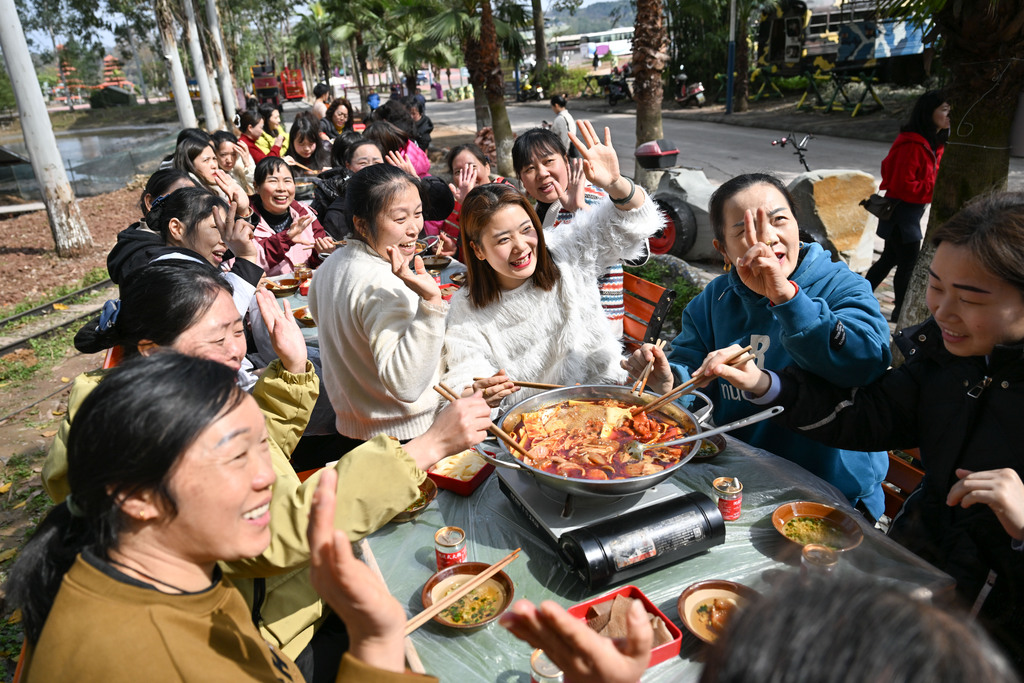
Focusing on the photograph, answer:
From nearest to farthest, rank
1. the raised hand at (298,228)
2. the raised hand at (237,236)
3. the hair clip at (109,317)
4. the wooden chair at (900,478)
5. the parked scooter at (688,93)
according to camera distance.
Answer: the hair clip at (109,317), the wooden chair at (900,478), the raised hand at (237,236), the raised hand at (298,228), the parked scooter at (688,93)

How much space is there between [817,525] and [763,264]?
82 cm

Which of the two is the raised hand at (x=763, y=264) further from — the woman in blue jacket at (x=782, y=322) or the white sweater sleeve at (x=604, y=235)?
the white sweater sleeve at (x=604, y=235)

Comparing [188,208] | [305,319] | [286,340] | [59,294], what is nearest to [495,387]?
[286,340]

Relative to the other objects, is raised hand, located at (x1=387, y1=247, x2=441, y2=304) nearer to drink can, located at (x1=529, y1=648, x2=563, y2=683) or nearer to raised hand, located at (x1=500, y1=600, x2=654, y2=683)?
drink can, located at (x1=529, y1=648, x2=563, y2=683)

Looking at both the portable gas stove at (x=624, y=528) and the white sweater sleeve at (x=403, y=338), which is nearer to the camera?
the portable gas stove at (x=624, y=528)

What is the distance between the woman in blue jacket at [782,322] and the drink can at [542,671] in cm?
102

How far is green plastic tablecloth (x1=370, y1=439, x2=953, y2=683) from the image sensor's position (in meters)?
1.52

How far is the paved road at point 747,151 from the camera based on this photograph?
40.9 feet

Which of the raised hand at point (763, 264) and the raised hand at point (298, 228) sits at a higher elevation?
the raised hand at point (763, 264)

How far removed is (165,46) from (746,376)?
19.7 meters

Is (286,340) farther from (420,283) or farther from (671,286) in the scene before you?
(671,286)

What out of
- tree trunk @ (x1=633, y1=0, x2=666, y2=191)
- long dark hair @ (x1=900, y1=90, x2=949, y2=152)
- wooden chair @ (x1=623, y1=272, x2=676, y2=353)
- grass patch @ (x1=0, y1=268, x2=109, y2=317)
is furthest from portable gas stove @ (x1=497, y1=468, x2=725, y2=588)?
grass patch @ (x1=0, y1=268, x2=109, y2=317)

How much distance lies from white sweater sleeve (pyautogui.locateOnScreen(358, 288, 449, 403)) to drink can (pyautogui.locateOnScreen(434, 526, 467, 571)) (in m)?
0.93

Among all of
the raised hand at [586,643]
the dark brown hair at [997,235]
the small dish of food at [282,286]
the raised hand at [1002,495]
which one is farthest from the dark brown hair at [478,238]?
the small dish of food at [282,286]
